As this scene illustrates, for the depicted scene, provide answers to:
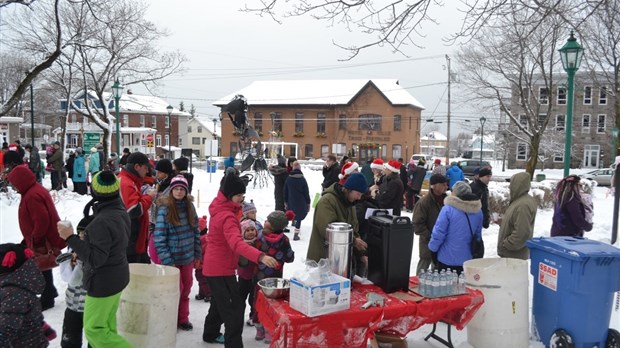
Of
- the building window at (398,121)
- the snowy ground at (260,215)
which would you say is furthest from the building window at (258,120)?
the snowy ground at (260,215)

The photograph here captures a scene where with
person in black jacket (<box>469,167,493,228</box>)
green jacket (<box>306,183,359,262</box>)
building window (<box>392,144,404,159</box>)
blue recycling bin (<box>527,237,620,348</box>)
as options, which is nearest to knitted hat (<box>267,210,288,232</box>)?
green jacket (<box>306,183,359,262</box>)

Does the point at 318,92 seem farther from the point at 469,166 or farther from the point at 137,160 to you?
the point at 137,160

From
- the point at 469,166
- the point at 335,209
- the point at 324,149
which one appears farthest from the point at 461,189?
the point at 324,149

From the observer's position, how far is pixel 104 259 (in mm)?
3664

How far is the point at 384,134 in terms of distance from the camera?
53188 millimetres

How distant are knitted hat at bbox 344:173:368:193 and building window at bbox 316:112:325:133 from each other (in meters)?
50.5

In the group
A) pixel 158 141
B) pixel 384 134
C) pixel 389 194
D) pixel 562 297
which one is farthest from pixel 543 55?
pixel 158 141

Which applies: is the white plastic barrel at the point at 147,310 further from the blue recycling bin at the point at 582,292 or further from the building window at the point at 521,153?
the building window at the point at 521,153

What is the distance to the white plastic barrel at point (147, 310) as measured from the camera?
434 centimetres

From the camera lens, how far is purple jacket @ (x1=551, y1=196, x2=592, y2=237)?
623 centimetres

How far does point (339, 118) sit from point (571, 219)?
48215 millimetres

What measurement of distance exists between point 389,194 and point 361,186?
4.98m

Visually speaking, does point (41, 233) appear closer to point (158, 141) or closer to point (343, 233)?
point (343, 233)

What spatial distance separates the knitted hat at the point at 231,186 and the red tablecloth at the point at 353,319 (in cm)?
98
